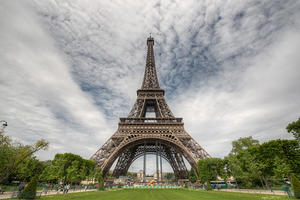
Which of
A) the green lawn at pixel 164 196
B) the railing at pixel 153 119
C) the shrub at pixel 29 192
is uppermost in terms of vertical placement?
the railing at pixel 153 119

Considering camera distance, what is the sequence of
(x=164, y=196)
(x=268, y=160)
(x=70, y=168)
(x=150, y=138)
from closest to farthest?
(x=164, y=196)
(x=268, y=160)
(x=70, y=168)
(x=150, y=138)

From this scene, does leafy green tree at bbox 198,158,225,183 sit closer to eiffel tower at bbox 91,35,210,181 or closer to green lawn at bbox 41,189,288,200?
eiffel tower at bbox 91,35,210,181

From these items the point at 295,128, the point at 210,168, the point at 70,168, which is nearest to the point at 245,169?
the point at 210,168

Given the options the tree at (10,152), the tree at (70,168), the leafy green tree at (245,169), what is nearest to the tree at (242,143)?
the leafy green tree at (245,169)

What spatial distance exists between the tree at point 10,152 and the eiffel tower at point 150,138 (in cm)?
1297

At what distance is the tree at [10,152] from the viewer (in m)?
18.5

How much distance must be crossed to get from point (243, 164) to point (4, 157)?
35.9 metres

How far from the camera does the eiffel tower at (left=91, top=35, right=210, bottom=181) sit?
33625 mm

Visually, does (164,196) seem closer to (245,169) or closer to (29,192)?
(29,192)

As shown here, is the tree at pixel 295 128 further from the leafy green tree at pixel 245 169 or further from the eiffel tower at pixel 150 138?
the eiffel tower at pixel 150 138

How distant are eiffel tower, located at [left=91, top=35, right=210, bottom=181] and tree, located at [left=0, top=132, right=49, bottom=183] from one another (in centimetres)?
1297

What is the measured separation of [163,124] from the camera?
38750 millimetres

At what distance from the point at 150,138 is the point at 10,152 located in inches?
963

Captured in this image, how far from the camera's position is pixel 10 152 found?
20.0 meters
